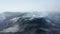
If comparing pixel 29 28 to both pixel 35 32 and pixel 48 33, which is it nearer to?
pixel 35 32

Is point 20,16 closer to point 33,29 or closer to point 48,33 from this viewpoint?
point 33,29

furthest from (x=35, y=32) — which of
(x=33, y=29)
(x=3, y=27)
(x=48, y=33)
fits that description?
(x=3, y=27)

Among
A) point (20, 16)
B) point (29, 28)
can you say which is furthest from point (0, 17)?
point (29, 28)

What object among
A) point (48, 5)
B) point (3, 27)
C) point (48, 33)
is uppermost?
point (48, 5)

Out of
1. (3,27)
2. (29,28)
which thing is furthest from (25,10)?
(3,27)

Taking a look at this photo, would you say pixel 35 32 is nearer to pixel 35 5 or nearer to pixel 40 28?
pixel 40 28

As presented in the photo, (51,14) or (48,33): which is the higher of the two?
(51,14)

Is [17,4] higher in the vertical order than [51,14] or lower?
higher
